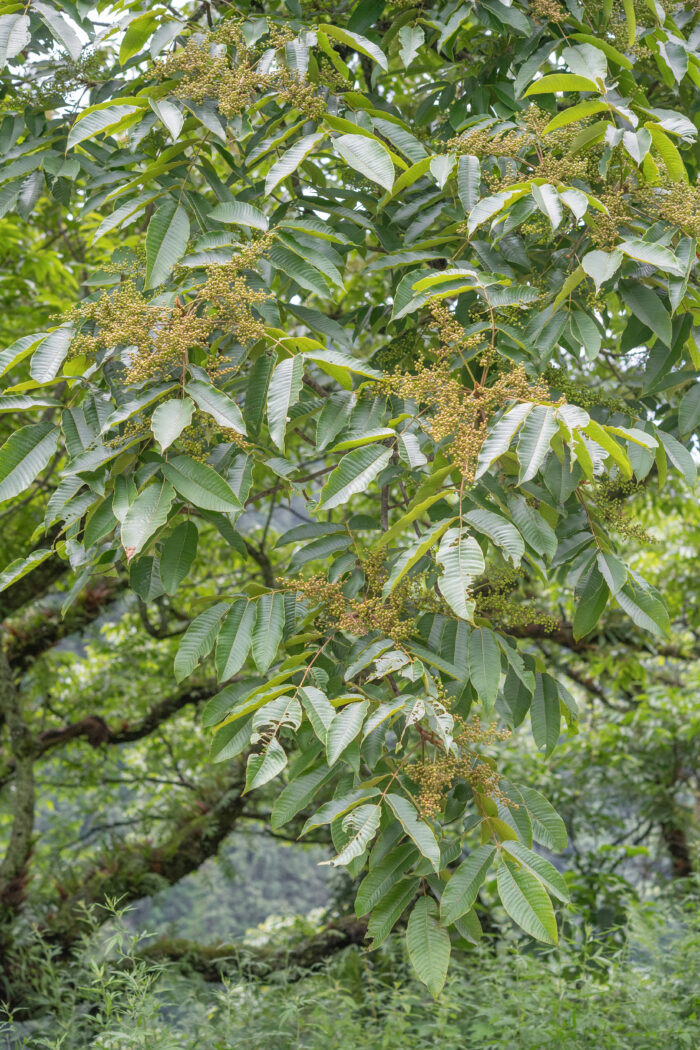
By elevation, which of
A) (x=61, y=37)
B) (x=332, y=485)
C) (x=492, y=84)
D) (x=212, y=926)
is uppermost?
(x=61, y=37)

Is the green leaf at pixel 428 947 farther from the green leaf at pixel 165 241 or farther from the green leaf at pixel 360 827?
the green leaf at pixel 165 241

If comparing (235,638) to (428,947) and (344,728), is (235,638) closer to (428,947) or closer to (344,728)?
(344,728)

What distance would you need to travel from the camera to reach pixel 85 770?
4.95m

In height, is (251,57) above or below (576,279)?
above

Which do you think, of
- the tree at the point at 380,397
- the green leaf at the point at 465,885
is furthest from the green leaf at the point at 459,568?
the green leaf at the point at 465,885

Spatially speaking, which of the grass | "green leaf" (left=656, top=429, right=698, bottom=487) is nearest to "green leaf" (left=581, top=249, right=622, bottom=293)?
"green leaf" (left=656, top=429, right=698, bottom=487)

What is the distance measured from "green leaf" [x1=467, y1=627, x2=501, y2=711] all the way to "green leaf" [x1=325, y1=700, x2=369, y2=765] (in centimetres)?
24

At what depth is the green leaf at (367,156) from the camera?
1499mm

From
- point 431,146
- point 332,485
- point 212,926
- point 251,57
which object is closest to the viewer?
point 332,485

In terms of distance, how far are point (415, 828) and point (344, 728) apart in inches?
Answer: 6.5

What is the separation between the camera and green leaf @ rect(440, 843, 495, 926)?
1.26 metres

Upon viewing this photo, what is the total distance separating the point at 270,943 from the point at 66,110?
4143mm

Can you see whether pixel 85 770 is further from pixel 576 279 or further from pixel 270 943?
pixel 576 279

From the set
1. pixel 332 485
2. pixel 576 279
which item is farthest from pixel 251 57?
pixel 332 485
